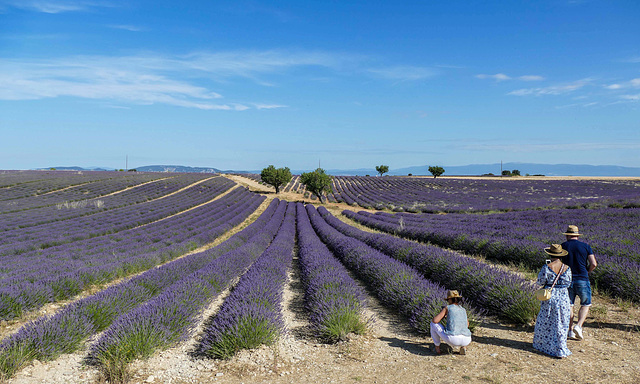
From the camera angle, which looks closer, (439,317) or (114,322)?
(439,317)

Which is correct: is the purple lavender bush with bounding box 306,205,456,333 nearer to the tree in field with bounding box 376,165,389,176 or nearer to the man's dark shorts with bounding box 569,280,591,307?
the man's dark shorts with bounding box 569,280,591,307

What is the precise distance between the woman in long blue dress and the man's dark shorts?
20.4 inches

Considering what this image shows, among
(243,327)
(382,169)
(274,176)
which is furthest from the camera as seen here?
(382,169)

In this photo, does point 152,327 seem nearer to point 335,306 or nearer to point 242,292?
point 242,292

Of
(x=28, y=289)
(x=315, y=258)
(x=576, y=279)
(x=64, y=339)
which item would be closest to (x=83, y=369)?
(x=64, y=339)

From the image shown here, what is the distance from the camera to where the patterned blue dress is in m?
3.68

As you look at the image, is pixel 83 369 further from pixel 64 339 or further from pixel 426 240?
pixel 426 240

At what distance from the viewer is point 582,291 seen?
428 centimetres

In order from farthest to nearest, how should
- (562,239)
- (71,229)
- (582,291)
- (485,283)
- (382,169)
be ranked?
(382,169) < (71,229) < (562,239) < (485,283) < (582,291)

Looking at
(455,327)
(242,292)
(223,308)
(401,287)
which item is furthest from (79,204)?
(455,327)

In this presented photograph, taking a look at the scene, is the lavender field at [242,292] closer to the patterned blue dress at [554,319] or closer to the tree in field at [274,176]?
the patterned blue dress at [554,319]

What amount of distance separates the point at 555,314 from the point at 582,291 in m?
0.86

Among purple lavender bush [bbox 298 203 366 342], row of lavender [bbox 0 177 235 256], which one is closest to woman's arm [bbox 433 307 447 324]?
purple lavender bush [bbox 298 203 366 342]

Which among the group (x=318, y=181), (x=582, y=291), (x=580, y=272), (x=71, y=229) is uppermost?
(x=318, y=181)
